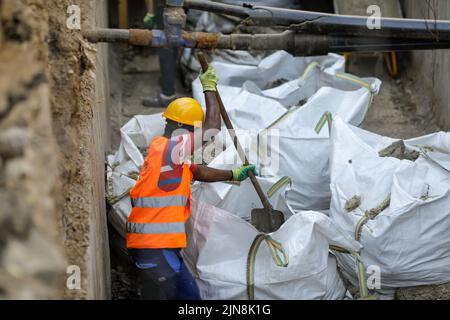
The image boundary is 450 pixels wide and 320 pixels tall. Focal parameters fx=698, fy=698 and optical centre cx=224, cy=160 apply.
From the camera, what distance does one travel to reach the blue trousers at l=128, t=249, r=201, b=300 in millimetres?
3525

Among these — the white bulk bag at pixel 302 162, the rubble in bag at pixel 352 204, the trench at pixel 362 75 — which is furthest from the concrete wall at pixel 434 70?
the rubble in bag at pixel 352 204

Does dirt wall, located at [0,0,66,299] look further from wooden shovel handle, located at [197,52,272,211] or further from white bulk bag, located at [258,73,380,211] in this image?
white bulk bag, located at [258,73,380,211]

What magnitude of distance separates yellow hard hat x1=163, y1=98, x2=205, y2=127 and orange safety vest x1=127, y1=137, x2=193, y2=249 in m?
0.24

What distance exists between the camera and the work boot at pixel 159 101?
240 inches

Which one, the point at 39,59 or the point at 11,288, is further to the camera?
the point at 39,59

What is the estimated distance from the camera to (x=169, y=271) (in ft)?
11.6

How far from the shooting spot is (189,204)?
12.3ft

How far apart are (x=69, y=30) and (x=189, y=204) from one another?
4.06ft

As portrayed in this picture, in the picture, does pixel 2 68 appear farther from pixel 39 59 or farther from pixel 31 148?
pixel 39 59

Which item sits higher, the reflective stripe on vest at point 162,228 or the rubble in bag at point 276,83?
the rubble in bag at point 276,83


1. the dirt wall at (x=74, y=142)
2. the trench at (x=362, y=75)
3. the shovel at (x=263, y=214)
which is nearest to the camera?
the dirt wall at (x=74, y=142)

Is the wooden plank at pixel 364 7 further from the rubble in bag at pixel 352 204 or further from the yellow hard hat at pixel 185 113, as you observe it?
the yellow hard hat at pixel 185 113

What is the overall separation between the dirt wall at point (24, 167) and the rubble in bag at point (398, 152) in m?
2.90

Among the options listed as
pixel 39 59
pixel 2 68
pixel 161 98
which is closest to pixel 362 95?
pixel 161 98
